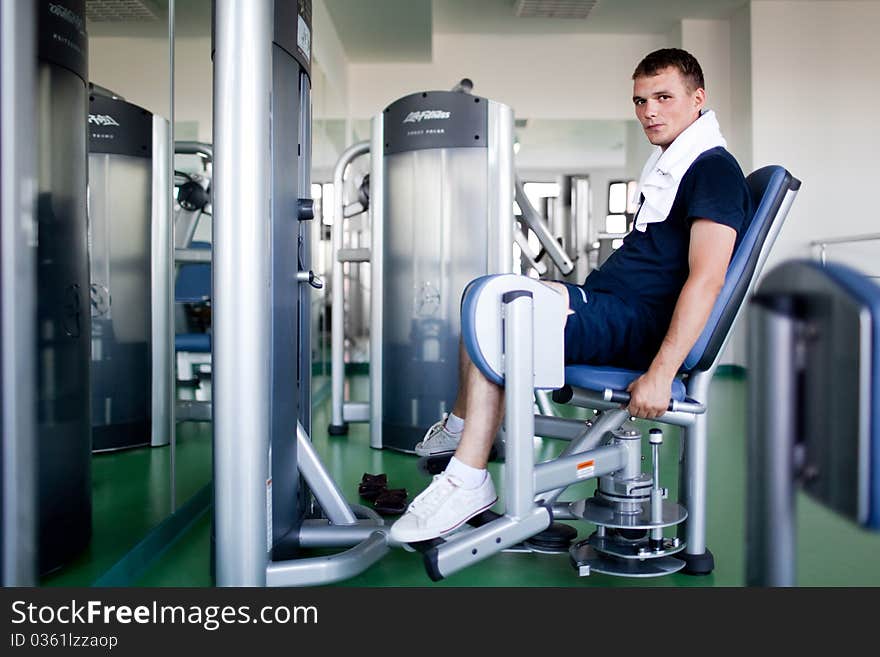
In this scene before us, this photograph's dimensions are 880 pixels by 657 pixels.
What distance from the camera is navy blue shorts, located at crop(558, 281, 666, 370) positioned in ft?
5.15

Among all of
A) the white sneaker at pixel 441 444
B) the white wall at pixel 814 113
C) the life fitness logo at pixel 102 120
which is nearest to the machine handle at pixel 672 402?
the white sneaker at pixel 441 444

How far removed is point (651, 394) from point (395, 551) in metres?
0.75

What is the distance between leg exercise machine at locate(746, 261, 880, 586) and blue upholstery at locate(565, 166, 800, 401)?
3.28 ft

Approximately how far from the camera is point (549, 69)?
20.1ft

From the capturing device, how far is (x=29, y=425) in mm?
625

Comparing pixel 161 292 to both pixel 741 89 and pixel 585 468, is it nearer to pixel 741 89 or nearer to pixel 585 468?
pixel 585 468

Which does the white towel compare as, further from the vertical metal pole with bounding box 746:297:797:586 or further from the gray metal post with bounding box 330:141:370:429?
the gray metal post with bounding box 330:141:370:429

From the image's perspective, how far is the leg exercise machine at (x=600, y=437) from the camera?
52.7 inches

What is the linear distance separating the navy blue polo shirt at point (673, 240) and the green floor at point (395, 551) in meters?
0.44

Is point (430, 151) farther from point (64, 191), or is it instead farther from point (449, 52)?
point (449, 52)

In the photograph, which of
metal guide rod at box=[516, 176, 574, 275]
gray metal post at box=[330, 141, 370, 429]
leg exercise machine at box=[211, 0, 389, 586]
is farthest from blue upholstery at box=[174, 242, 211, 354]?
leg exercise machine at box=[211, 0, 389, 586]

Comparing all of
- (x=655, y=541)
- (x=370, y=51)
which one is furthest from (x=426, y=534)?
(x=370, y=51)

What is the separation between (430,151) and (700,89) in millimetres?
1337

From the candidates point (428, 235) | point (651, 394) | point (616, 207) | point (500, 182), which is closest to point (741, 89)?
point (616, 207)
